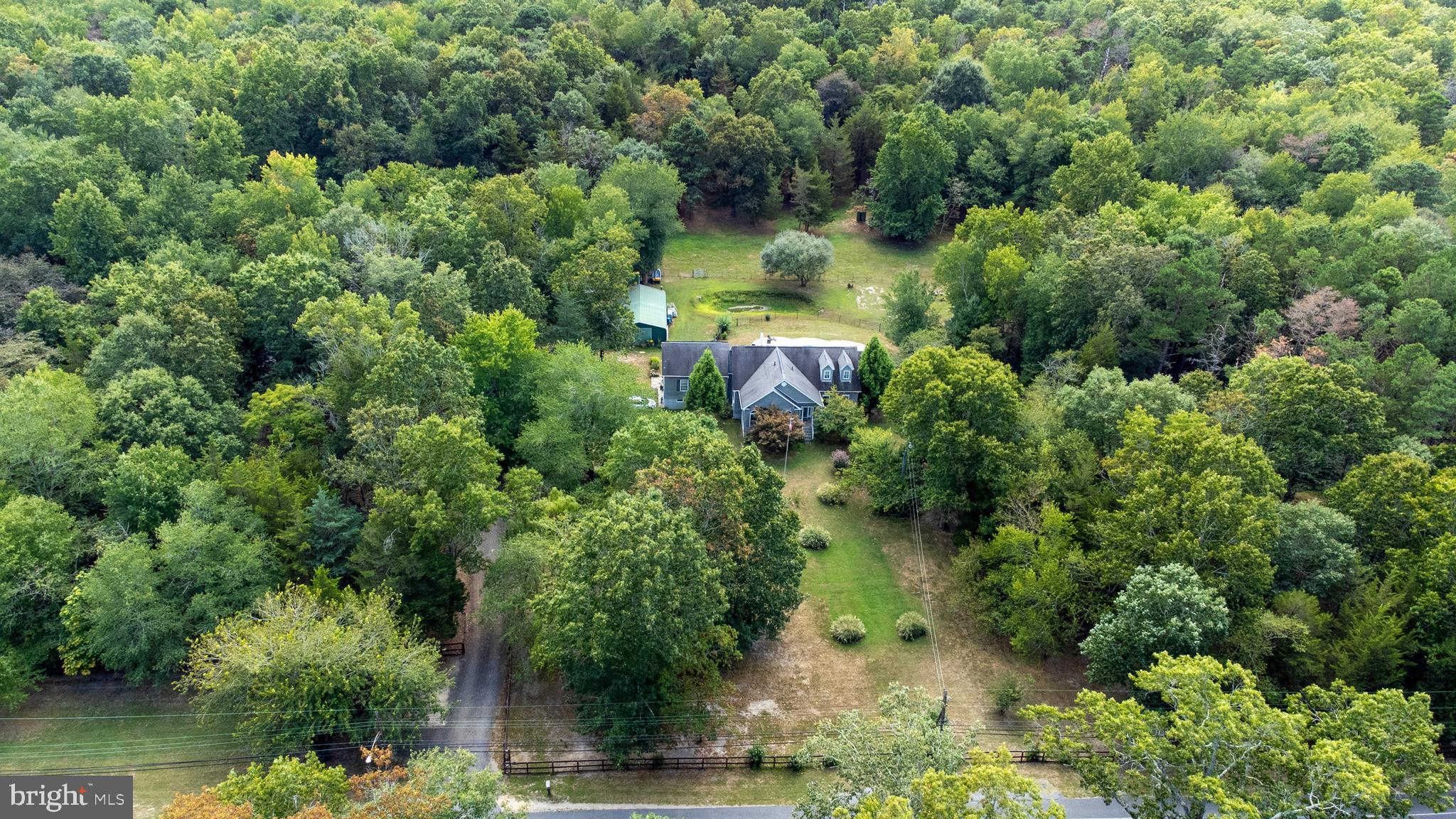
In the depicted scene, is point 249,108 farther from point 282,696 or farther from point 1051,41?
Result: point 1051,41

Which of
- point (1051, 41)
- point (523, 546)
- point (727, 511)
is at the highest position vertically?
point (1051, 41)

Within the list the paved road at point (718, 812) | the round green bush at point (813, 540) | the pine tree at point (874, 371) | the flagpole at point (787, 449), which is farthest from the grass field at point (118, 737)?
the pine tree at point (874, 371)

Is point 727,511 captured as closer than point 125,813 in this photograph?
No

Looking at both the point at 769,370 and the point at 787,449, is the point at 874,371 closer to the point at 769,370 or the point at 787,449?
the point at 769,370

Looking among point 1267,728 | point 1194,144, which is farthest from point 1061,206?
point 1267,728

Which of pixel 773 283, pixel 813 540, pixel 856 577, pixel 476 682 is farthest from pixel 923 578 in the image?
pixel 773 283
